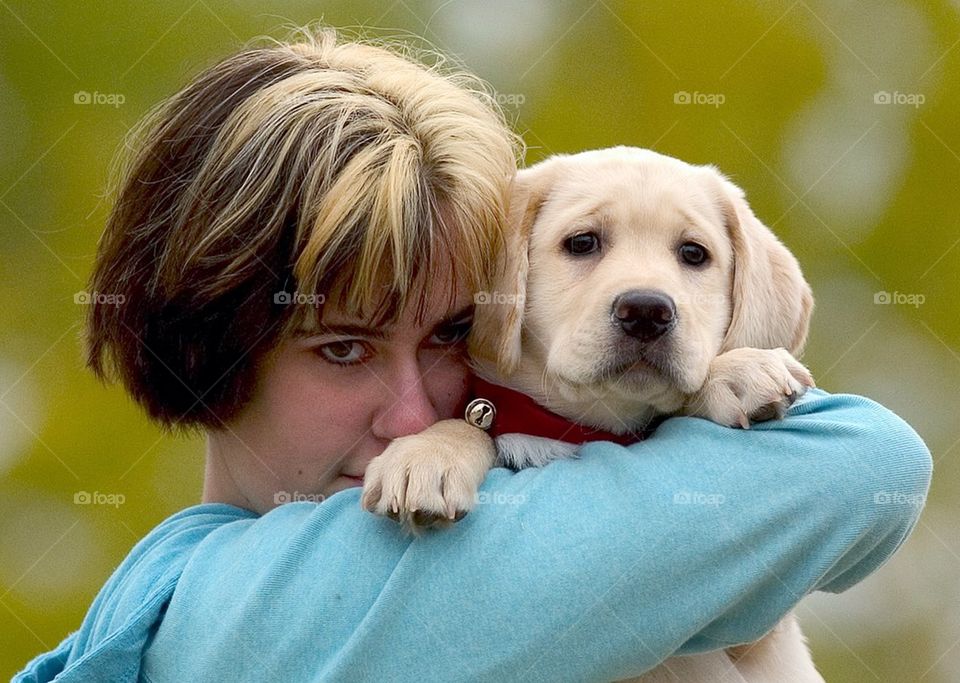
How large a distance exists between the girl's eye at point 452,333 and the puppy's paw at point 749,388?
22.2 inches

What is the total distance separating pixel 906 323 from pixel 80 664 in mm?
4520

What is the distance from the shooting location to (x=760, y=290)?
279cm

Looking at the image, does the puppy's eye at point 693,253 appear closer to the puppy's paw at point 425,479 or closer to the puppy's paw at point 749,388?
the puppy's paw at point 749,388

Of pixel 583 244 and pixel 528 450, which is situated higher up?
pixel 583 244

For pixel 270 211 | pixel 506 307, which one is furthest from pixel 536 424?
pixel 270 211

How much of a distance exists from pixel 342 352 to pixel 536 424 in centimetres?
49

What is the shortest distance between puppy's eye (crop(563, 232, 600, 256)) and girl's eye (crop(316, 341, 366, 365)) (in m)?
0.62

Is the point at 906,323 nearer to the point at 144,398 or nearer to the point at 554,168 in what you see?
the point at 554,168

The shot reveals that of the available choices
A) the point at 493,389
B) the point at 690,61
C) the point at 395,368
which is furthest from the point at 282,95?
the point at 690,61

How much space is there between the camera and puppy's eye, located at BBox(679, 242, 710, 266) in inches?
108

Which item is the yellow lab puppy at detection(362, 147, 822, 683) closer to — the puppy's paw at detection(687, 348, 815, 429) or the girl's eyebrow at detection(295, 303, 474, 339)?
the puppy's paw at detection(687, 348, 815, 429)

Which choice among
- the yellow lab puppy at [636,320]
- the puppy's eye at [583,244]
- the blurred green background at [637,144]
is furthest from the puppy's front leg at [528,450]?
the blurred green background at [637,144]

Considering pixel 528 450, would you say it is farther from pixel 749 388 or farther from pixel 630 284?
pixel 749 388

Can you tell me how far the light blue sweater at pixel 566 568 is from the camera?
5.91 feet
